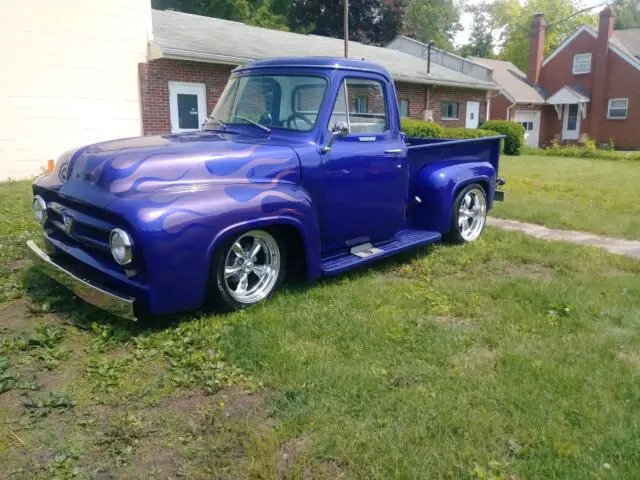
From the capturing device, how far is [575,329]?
416cm


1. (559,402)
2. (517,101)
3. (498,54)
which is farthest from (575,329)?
(498,54)

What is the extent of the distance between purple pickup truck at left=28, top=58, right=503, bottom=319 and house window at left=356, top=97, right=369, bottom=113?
0.5 inches

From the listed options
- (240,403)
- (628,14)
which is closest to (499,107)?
(240,403)

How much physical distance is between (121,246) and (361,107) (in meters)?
2.65

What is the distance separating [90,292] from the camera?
12.2 feet

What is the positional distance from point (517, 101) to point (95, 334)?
104 ft

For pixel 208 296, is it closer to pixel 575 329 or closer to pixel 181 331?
pixel 181 331

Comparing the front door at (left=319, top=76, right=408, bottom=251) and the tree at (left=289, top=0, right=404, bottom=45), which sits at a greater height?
the tree at (left=289, top=0, right=404, bottom=45)

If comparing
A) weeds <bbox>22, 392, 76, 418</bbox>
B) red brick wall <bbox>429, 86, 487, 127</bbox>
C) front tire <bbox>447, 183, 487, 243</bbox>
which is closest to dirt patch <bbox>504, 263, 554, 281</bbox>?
front tire <bbox>447, 183, 487, 243</bbox>

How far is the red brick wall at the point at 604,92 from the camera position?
32.7 meters

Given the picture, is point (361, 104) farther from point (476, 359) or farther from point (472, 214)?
point (476, 359)

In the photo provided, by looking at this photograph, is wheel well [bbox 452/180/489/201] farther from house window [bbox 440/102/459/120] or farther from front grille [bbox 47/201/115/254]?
house window [bbox 440/102/459/120]

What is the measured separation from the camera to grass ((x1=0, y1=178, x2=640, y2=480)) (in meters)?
2.65

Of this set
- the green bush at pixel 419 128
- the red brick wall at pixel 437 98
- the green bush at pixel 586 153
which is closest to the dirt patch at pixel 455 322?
the green bush at pixel 419 128
